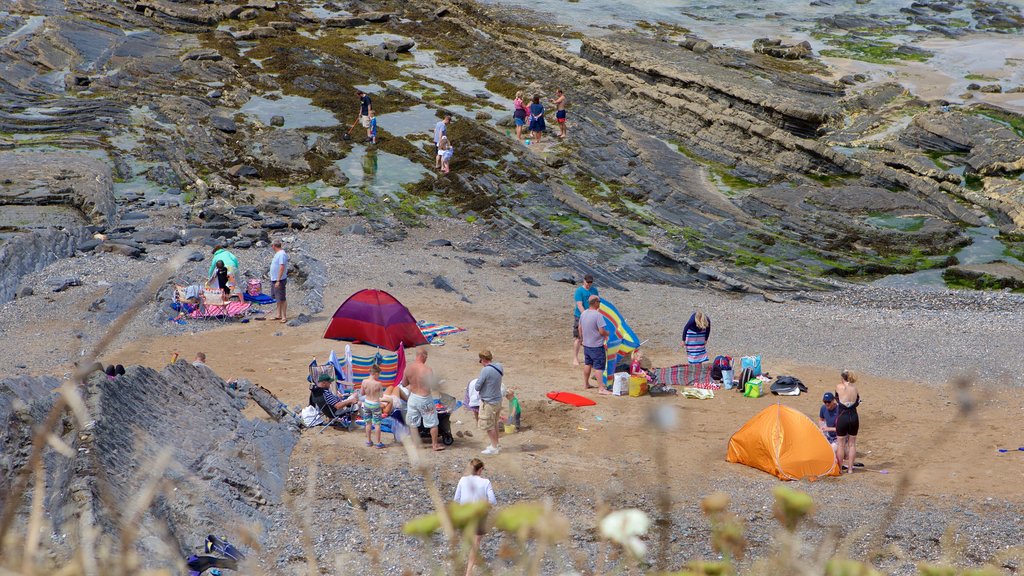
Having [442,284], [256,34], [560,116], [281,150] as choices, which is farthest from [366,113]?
[256,34]

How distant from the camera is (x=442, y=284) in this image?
2050 centimetres

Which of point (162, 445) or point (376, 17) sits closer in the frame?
point (162, 445)

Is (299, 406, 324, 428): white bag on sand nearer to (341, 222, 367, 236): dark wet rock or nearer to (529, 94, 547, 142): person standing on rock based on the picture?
→ (341, 222, 367, 236): dark wet rock

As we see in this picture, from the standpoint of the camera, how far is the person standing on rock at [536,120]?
1222 inches

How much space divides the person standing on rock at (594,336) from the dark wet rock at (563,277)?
6.54 meters

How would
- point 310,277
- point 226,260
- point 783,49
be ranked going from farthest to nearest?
1. point 783,49
2. point 310,277
3. point 226,260

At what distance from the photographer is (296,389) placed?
14.8m

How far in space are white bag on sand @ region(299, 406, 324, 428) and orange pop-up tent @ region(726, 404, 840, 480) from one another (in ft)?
18.7

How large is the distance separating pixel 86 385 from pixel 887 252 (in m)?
19.7

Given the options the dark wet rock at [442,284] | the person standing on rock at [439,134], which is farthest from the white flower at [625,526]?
the person standing on rock at [439,134]

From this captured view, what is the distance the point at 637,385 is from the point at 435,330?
416 cm

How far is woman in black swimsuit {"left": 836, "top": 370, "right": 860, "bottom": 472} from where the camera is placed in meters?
12.3

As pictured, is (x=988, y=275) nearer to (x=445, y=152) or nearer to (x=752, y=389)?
(x=752, y=389)

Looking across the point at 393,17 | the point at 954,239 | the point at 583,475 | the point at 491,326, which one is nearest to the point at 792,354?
the point at 491,326
